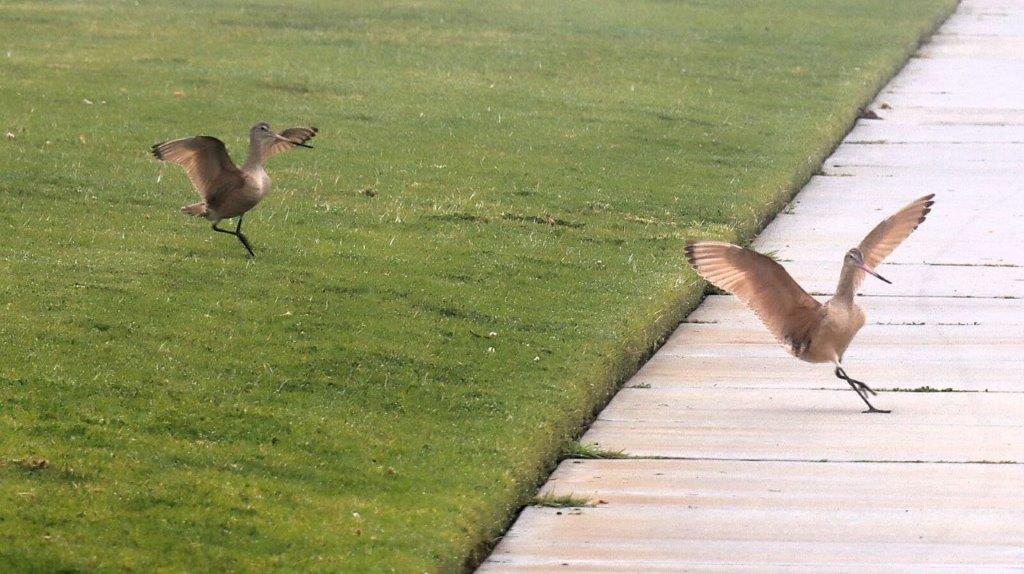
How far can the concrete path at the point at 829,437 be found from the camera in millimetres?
6582

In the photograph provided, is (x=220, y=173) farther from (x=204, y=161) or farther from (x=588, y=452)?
(x=588, y=452)

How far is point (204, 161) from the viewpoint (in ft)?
32.1

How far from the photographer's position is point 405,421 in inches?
300

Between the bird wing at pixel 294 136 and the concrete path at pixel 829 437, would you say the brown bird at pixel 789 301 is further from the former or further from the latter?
the bird wing at pixel 294 136

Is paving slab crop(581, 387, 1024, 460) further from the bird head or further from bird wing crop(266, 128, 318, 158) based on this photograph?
bird wing crop(266, 128, 318, 158)

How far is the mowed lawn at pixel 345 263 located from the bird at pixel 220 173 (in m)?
0.31

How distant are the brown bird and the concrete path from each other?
1.02 ft

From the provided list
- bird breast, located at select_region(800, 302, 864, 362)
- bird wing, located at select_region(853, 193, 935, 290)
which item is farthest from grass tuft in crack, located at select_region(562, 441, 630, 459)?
bird wing, located at select_region(853, 193, 935, 290)

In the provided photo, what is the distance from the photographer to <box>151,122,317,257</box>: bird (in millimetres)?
9633

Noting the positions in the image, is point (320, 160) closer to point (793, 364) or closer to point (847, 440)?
point (793, 364)

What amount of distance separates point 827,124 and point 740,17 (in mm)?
7129

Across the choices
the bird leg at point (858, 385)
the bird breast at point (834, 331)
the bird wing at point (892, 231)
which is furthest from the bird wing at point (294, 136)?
the bird leg at point (858, 385)

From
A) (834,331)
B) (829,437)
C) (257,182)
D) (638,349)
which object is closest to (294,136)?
(257,182)

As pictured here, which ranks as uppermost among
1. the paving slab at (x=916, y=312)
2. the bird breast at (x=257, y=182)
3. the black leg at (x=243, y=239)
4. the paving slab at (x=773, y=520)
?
the bird breast at (x=257, y=182)
